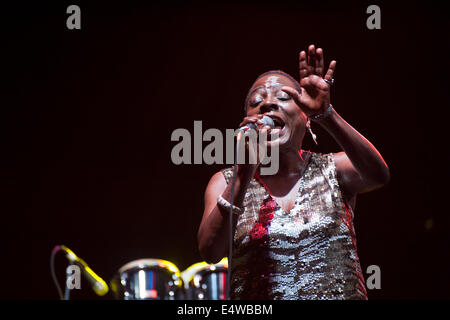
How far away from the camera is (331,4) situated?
4027 mm

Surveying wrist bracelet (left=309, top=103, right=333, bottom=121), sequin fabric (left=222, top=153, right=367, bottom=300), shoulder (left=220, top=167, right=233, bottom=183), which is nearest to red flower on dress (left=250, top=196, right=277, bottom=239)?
sequin fabric (left=222, top=153, right=367, bottom=300)

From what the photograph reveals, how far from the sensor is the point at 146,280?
3975mm

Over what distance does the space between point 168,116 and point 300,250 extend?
291cm

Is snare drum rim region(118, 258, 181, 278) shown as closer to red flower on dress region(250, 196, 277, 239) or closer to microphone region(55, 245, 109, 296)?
microphone region(55, 245, 109, 296)

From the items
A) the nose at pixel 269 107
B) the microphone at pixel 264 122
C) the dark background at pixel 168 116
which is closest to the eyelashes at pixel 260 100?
the nose at pixel 269 107

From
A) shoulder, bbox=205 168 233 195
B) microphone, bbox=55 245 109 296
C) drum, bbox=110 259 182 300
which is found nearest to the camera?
shoulder, bbox=205 168 233 195

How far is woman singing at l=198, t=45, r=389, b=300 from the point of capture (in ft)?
6.86

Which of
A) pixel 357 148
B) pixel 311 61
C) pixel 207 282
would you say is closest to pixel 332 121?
pixel 357 148

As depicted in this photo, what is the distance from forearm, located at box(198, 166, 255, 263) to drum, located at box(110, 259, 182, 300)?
186 centimetres

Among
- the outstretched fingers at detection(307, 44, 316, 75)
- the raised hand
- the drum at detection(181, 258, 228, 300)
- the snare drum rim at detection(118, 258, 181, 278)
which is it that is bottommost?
the drum at detection(181, 258, 228, 300)

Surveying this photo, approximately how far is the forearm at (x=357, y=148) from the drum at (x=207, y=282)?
209 cm

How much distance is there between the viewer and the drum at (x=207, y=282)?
4062mm

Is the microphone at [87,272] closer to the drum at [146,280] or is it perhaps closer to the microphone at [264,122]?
the drum at [146,280]
